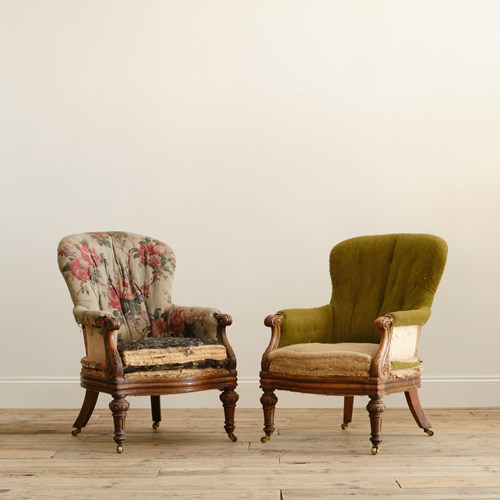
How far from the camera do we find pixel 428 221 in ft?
16.7

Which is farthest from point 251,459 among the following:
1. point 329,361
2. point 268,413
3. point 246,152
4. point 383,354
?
point 246,152

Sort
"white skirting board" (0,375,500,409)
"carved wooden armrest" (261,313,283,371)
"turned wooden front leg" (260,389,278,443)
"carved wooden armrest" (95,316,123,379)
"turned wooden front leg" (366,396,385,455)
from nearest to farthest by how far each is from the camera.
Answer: "turned wooden front leg" (366,396,385,455) < "carved wooden armrest" (95,316,123,379) < "turned wooden front leg" (260,389,278,443) < "carved wooden armrest" (261,313,283,371) < "white skirting board" (0,375,500,409)

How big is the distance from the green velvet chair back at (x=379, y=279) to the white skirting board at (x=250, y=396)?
33.2 inches

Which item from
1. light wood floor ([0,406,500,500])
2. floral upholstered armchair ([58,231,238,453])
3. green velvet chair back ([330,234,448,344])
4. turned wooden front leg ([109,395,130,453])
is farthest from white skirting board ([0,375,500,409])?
turned wooden front leg ([109,395,130,453])

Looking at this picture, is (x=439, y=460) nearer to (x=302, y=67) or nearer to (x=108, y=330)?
(x=108, y=330)

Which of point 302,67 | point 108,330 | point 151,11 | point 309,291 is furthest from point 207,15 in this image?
point 108,330

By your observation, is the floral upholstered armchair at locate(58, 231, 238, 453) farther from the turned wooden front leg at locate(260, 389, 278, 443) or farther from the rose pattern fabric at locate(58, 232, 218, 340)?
the turned wooden front leg at locate(260, 389, 278, 443)

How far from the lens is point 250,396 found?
5.05 meters

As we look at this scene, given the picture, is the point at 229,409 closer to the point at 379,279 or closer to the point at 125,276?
the point at 125,276

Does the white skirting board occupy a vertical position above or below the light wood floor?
below

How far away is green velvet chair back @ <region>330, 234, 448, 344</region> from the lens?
13.4 ft

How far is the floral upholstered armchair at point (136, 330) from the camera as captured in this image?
378cm

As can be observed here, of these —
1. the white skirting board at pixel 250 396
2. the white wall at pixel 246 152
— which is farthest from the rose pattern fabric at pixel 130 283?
the white skirting board at pixel 250 396

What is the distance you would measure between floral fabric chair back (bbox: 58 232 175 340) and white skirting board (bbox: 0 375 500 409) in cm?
85
